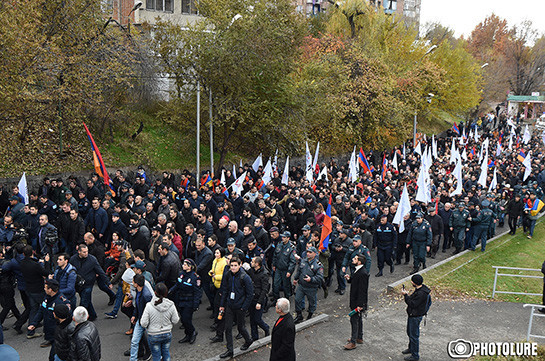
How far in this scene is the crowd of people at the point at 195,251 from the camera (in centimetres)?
816

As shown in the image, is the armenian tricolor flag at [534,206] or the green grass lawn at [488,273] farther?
the armenian tricolor flag at [534,206]

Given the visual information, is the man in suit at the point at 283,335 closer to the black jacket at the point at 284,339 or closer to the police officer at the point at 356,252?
the black jacket at the point at 284,339

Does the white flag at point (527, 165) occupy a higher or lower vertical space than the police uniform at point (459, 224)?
higher

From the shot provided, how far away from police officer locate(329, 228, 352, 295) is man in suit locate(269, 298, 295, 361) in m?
4.69

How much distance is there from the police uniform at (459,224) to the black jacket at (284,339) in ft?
32.1

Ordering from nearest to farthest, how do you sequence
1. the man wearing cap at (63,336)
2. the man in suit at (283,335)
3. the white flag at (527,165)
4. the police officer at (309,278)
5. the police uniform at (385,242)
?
the man wearing cap at (63,336)
the man in suit at (283,335)
the police officer at (309,278)
the police uniform at (385,242)
the white flag at (527,165)

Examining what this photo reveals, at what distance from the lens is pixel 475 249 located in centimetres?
1567

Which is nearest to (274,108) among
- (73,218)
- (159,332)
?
(73,218)

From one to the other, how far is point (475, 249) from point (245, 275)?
1025 cm

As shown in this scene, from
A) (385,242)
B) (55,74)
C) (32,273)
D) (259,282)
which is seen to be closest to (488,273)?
(385,242)

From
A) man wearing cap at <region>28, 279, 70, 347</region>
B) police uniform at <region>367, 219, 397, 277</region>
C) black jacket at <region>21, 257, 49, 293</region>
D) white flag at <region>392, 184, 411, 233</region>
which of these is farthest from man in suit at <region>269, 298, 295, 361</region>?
white flag at <region>392, 184, 411, 233</region>

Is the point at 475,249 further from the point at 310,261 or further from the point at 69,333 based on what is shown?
the point at 69,333

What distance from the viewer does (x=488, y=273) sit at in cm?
1373

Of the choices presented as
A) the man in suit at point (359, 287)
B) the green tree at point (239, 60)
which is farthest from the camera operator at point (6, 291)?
the green tree at point (239, 60)
